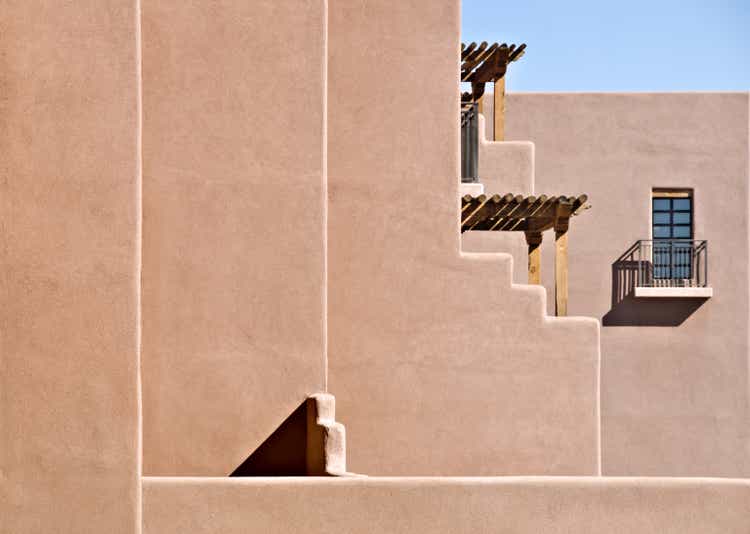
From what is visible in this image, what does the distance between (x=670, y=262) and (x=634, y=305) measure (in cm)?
108

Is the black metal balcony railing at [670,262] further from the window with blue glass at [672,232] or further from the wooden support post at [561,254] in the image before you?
the wooden support post at [561,254]

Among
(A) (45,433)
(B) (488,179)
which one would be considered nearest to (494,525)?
(A) (45,433)

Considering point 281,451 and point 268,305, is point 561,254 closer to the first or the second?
point 268,305

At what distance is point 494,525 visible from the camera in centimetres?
680

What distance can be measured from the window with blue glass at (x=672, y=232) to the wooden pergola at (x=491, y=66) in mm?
5046

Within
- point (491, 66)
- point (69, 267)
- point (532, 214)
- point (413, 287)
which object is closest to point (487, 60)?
point (491, 66)

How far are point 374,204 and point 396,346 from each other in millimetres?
1369

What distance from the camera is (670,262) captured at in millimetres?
17125

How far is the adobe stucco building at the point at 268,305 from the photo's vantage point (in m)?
6.78

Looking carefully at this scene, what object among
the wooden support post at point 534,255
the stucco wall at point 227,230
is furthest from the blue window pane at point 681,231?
the stucco wall at point 227,230

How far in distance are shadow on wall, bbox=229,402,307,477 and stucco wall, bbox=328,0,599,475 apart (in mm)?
992

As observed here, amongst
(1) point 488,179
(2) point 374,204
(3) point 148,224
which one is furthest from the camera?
(1) point 488,179

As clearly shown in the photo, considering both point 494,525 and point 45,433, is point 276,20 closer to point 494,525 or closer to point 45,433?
point 45,433

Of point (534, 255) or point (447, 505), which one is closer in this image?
point (447, 505)
